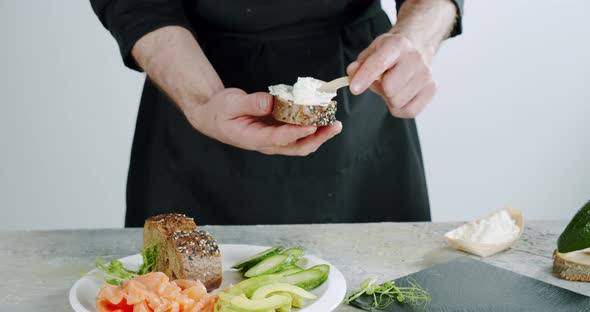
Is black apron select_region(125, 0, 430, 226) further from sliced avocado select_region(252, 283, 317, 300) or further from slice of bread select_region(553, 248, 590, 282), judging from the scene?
sliced avocado select_region(252, 283, 317, 300)

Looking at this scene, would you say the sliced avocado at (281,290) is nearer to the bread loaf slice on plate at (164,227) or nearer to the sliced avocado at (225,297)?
the sliced avocado at (225,297)

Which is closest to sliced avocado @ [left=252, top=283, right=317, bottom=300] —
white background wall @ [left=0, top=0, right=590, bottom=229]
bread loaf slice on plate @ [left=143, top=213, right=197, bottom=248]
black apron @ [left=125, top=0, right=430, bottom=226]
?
bread loaf slice on plate @ [left=143, top=213, right=197, bottom=248]

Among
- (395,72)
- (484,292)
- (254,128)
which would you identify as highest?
(395,72)

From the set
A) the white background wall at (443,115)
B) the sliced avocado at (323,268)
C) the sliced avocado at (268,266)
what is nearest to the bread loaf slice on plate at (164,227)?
the sliced avocado at (268,266)

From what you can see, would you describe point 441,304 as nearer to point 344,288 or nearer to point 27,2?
point 344,288

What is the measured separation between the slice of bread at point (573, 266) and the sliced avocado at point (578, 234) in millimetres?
24

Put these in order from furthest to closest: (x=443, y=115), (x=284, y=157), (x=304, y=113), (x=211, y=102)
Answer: (x=443, y=115) → (x=284, y=157) → (x=211, y=102) → (x=304, y=113)

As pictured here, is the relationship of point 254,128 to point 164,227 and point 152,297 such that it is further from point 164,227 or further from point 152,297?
point 152,297

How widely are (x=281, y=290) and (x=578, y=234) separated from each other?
0.60m

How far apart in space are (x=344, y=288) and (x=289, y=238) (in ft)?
1.52

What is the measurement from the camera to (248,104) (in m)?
1.60

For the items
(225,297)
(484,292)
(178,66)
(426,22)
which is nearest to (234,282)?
(225,297)

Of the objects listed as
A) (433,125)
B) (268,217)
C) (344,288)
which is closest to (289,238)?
(268,217)

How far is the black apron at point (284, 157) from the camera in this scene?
1.99 metres
